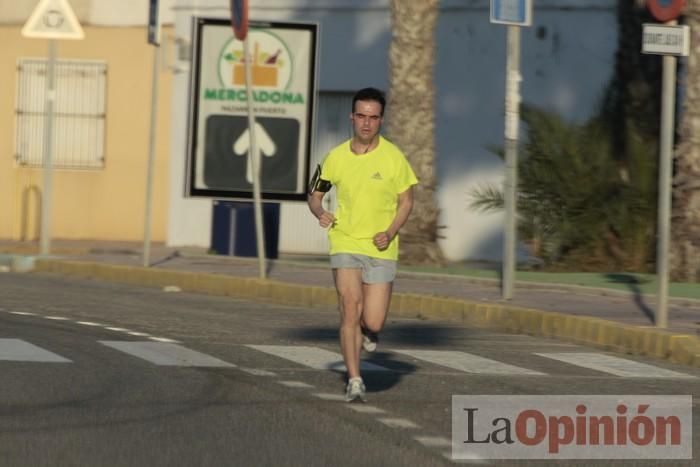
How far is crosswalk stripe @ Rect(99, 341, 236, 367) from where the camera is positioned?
1272cm

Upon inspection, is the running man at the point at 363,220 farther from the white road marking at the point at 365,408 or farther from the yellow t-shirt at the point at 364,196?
the white road marking at the point at 365,408

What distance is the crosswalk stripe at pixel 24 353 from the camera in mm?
12570

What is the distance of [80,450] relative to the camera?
896 centimetres

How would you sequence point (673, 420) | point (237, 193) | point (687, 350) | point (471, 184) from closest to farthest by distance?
point (673, 420) < point (687, 350) < point (237, 193) < point (471, 184)

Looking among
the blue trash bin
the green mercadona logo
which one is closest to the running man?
the green mercadona logo

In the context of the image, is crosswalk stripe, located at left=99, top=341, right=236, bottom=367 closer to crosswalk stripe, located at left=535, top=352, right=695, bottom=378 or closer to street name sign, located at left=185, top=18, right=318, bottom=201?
crosswalk stripe, located at left=535, top=352, right=695, bottom=378

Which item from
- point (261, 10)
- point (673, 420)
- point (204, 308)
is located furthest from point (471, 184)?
point (673, 420)

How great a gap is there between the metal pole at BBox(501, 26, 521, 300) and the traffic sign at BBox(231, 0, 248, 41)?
3.18 m

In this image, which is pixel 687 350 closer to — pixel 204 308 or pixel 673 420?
pixel 673 420

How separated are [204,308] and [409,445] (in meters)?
8.79

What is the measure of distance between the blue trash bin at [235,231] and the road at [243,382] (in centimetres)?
673

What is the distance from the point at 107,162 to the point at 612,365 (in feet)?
58.6

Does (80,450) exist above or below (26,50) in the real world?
below

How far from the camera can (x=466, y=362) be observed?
44.3 feet
